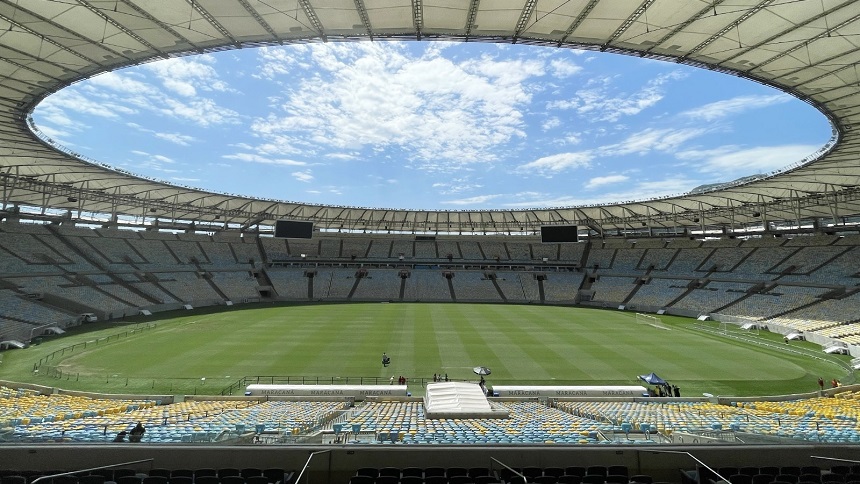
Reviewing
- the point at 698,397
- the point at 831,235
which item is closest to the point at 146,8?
the point at 698,397

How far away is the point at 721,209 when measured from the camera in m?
41.6

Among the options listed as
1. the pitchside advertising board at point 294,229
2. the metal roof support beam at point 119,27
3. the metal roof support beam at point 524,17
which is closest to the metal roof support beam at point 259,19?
the metal roof support beam at point 119,27

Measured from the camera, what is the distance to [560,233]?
56.3 meters

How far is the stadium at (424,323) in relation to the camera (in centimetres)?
635

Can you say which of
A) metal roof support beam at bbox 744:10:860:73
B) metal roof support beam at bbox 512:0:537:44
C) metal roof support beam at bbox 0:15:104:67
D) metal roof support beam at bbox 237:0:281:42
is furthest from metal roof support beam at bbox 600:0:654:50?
metal roof support beam at bbox 0:15:104:67

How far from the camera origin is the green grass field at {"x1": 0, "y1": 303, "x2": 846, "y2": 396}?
22.7 metres

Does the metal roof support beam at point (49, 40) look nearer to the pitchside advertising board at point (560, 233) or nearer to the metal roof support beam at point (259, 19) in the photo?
the metal roof support beam at point (259, 19)

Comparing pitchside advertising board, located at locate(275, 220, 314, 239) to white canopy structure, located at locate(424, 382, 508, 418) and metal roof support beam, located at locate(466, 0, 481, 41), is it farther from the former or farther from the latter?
metal roof support beam, located at locate(466, 0, 481, 41)

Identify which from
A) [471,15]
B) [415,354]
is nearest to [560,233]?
[415,354]

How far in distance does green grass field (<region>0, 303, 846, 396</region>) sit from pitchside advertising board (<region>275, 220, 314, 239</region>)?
649 inches

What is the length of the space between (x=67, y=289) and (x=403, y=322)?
34577mm

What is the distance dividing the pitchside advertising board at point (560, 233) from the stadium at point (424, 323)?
474 millimetres

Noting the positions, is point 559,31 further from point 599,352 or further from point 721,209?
point 721,209

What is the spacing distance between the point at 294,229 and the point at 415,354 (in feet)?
115
